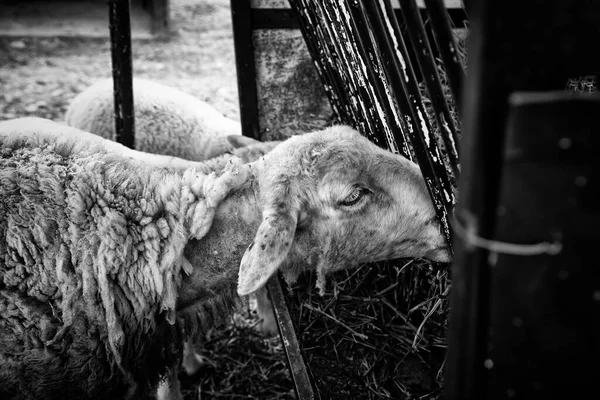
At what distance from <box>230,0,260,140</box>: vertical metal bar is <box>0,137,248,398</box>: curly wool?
1507mm

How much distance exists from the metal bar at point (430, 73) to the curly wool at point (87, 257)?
3.31ft

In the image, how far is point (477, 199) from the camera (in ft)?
3.10

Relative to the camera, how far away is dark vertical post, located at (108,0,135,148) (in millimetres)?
3568

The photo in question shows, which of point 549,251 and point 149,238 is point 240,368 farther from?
point 549,251

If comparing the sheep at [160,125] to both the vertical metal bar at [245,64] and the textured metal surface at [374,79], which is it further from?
the textured metal surface at [374,79]

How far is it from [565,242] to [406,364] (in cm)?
222

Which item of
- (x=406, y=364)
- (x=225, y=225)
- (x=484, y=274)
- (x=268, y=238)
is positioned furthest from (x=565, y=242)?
(x=406, y=364)

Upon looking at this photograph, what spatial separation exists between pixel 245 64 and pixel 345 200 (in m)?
1.86

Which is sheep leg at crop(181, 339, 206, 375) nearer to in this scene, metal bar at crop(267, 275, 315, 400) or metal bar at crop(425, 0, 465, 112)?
metal bar at crop(267, 275, 315, 400)

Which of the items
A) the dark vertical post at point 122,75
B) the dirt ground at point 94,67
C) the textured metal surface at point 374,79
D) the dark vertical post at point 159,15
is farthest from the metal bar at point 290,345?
the dark vertical post at point 159,15

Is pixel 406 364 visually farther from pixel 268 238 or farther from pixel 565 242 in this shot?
pixel 565 242

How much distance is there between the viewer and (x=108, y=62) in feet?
A: 25.9

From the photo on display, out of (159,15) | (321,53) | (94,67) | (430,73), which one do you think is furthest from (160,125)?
(159,15)

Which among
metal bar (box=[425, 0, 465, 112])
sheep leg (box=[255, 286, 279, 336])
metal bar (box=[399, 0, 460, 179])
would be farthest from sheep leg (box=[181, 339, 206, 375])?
metal bar (box=[425, 0, 465, 112])
